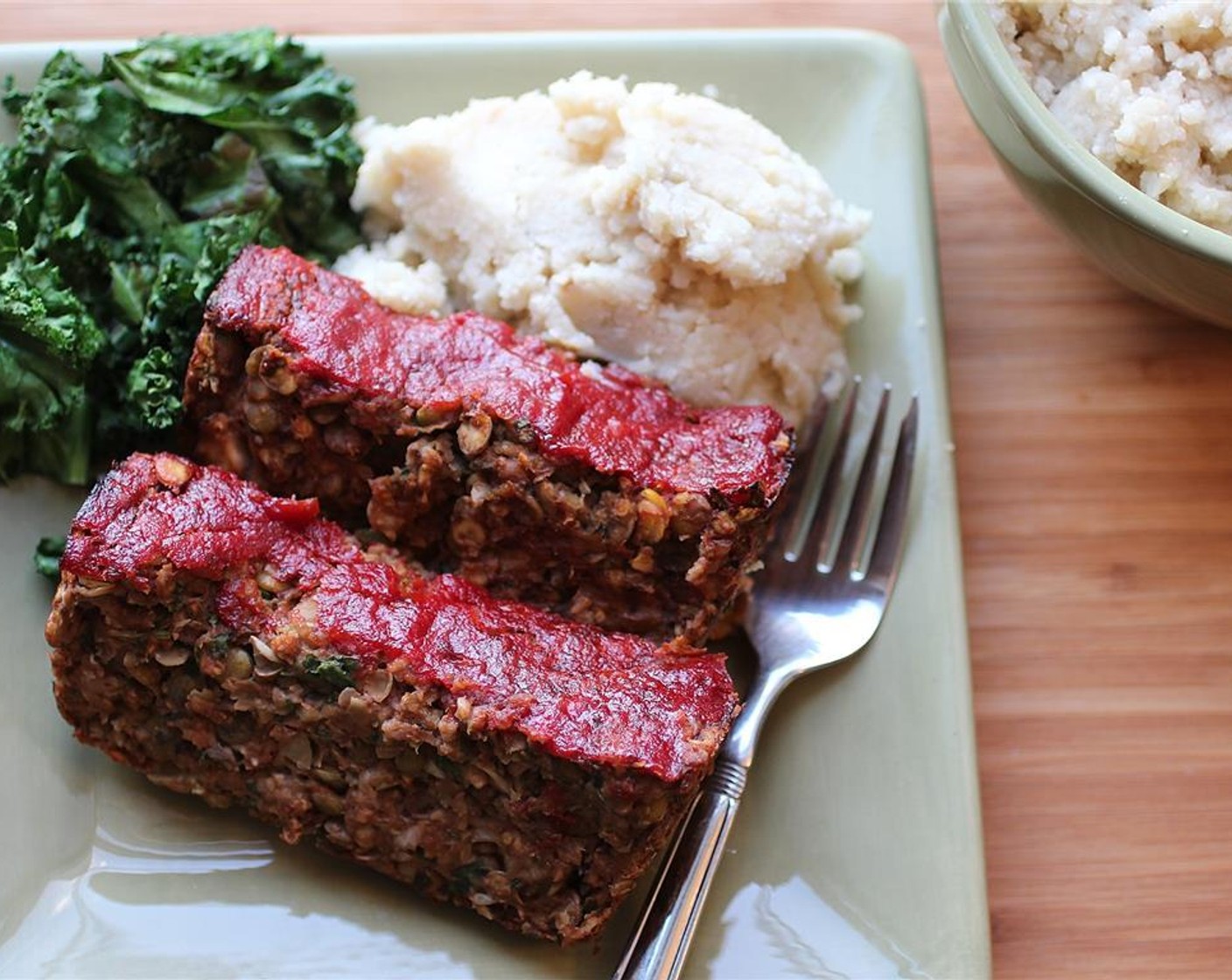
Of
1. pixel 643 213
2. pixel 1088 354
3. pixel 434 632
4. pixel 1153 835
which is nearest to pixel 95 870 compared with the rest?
pixel 434 632

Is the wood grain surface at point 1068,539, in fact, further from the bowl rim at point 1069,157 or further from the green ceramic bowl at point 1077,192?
the bowl rim at point 1069,157

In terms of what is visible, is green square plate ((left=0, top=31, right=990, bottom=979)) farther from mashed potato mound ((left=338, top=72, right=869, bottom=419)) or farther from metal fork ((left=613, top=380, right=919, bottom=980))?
mashed potato mound ((left=338, top=72, right=869, bottom=419))

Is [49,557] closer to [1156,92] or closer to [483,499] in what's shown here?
[483,499]

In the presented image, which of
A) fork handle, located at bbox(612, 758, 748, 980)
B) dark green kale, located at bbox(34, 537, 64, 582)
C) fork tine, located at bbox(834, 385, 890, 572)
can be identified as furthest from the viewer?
fork tine, located at bbox(834, 385, 890, 572)

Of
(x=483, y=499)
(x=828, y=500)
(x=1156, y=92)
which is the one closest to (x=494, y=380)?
(x=483, y=499)

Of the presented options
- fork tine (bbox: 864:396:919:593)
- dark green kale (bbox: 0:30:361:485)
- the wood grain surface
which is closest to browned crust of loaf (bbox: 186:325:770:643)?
dark green kale (bbox: 0:30:361:485)

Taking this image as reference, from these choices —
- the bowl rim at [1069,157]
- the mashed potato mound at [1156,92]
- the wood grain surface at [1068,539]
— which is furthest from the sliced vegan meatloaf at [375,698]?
the mashed potato mound at [1156,92]
